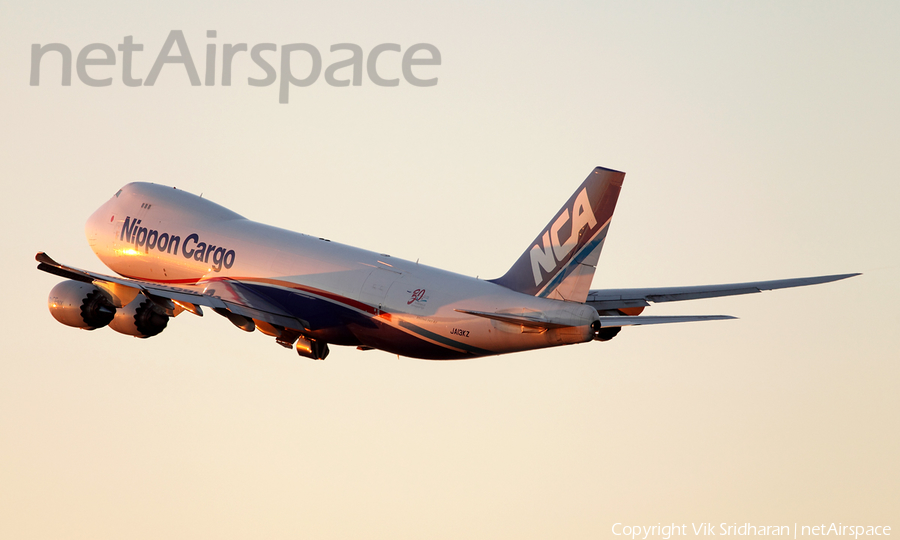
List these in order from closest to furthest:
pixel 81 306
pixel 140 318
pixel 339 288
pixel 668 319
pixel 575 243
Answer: pixel 668 319 < pixel 575 243 < pixel 339 288 < pixel 81 306 < pixel 140 318

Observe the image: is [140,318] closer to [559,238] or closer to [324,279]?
[324,279]

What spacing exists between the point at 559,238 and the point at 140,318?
661 inches

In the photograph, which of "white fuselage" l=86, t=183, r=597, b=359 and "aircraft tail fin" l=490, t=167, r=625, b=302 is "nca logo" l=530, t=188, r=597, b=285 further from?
"white fuselage" l=86, t=183, r=597, b=359

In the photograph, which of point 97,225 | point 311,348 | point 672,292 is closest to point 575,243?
point 672,292

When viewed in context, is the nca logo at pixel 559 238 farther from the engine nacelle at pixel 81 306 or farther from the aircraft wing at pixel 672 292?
the engine nacelle at pixel 81 306

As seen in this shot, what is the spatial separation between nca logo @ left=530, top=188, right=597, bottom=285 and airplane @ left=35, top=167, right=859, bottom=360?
0.04m

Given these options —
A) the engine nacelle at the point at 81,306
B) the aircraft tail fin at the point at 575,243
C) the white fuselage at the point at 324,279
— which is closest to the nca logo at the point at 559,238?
the aircraft tail fin at the point at 575,243

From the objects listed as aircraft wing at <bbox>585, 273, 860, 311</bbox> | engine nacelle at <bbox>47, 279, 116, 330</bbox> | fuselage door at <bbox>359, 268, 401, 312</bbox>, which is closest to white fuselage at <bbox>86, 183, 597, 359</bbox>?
fuselage door at <bbox>359, 268, 401, 312</bbox>

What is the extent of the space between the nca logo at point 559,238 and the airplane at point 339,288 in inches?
1.7

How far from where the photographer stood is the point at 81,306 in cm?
4644

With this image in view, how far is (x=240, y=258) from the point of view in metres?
48.4

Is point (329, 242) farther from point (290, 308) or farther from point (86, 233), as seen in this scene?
point (86, 233)

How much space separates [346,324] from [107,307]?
9.31m

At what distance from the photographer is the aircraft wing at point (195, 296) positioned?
4128cm
